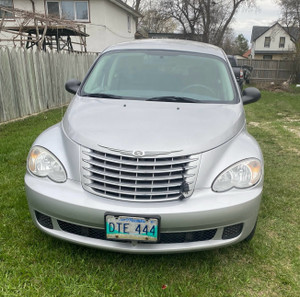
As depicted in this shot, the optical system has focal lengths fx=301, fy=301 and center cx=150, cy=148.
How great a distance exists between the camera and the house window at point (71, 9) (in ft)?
61.7

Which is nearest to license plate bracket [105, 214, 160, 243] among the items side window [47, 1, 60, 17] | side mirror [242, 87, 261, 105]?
side mirror [242, 87, 261, 105]

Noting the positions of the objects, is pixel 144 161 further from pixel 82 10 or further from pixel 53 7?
pixel 53 7

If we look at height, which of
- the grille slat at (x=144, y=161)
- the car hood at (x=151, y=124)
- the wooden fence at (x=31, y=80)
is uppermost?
the car hood at (x=151, y=124)

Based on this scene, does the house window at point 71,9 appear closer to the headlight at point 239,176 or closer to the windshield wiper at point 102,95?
the windshield wiper at point 102,95

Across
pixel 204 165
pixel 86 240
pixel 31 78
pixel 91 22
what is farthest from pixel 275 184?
pixel 91 22

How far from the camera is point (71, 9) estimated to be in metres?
18.9

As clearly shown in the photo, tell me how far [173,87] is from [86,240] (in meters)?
1.78

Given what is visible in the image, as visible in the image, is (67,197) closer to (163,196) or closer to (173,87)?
(163,196)

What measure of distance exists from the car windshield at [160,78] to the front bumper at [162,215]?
1.18 meters

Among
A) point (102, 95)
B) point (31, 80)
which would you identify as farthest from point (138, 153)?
point (31, 80)

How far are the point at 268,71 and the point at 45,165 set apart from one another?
2118cm

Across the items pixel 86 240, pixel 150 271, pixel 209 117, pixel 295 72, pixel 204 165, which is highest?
pixel 209 117

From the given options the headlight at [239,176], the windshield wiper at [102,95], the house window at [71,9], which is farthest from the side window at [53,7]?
the headlight at [239,176]

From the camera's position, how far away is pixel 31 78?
320 inches
